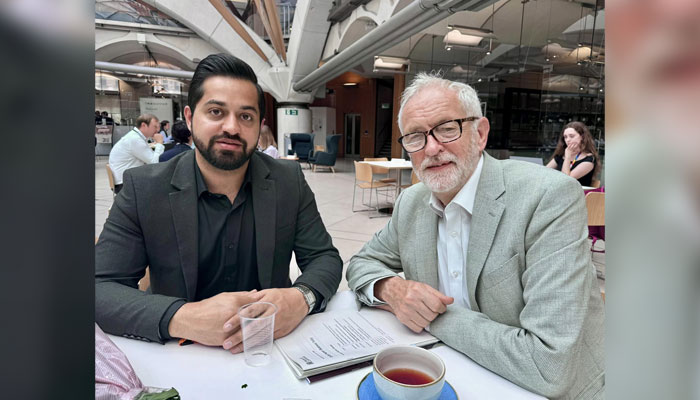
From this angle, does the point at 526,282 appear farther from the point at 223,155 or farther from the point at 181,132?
the point at 181,132

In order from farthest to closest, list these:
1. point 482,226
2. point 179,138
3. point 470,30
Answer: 1. point 470,30
2. point 179,138
3. point 482,226

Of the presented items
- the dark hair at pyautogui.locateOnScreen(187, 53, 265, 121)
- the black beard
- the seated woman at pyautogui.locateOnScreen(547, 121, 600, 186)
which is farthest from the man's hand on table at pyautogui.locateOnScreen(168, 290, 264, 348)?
the seated woman at pyautogui.locateOnScreen(547, 121, 600, 186)

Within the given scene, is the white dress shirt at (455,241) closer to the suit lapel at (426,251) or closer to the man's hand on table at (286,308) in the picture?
the suit lapel at (426,251)

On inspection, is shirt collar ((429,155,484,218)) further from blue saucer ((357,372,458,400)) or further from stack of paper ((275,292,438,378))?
blue saucer ((357,372,458,400))

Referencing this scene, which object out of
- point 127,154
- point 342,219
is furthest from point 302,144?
point 127,154

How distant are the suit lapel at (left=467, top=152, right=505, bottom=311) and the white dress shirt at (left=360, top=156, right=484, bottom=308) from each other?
0.06 metres

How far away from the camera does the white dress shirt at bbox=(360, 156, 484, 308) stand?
4.58ft

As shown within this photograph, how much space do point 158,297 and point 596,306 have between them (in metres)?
1.30

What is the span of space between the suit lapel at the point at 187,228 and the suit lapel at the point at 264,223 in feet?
0.79

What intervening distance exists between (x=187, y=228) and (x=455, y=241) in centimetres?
100

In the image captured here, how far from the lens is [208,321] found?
1066 millimetres

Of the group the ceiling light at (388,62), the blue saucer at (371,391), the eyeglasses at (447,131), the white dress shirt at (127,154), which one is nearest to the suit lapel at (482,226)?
the eyeglasses at (447,131)
